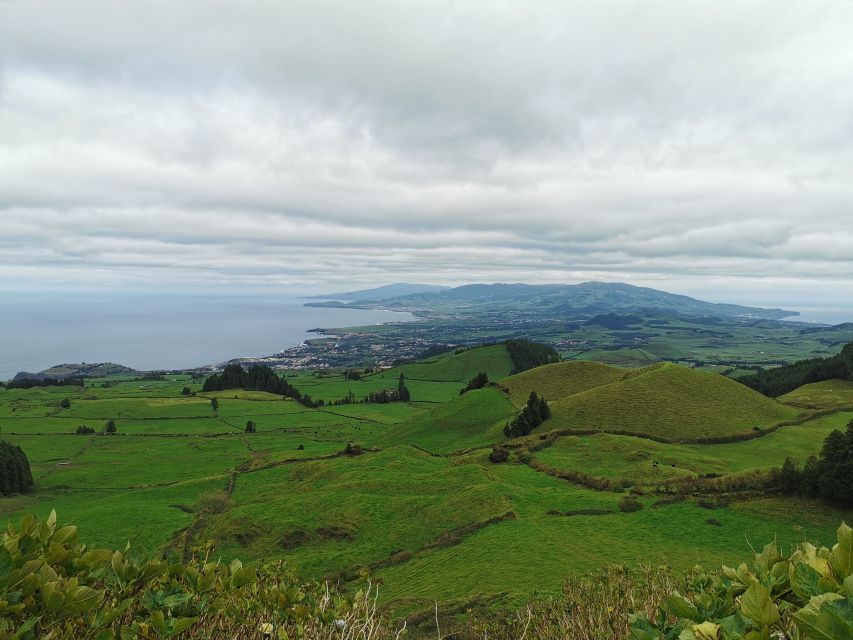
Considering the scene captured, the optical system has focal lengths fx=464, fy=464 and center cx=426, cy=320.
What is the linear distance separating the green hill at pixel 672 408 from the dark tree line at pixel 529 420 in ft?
4.55

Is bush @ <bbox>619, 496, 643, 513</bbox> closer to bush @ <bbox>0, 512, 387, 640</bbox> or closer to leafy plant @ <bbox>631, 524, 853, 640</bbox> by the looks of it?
leafy plant @ <bbox>631, 524, 853, 640</bbox>

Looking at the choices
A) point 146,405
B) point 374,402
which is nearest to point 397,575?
point 374,402

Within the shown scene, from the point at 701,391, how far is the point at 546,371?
106 ft

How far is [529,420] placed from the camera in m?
66.2

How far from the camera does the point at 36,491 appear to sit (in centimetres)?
6275

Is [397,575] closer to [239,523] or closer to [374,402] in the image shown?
[239,523]

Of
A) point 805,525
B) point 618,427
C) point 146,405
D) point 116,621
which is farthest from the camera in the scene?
point 146,405

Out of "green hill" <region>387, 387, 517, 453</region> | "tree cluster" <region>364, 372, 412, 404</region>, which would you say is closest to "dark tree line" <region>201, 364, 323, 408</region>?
"tree cluster" <region>364, 372, 412, 404</region>

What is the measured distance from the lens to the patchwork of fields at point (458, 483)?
28.9 meters

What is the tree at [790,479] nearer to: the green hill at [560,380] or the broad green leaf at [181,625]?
the broad green leaf at [181,625]

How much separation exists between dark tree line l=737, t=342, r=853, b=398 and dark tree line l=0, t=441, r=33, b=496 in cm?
13127

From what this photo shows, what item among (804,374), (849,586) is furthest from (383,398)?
(849,586)

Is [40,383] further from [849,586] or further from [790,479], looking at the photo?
[849,586]

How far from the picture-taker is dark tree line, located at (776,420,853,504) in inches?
1208
